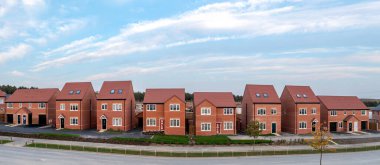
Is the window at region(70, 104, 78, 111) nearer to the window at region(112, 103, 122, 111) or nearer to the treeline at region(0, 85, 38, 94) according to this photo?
the window at region(112, 103, 122, 111)

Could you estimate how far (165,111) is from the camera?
48.7 meters

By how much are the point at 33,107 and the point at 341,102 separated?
52834 mm

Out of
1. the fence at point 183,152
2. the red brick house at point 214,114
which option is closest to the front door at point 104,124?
the fence at point 183,152

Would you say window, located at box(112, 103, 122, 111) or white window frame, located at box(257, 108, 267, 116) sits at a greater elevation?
window, located at box(112, 103, 122, 111)

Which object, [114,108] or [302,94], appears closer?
[114,108]

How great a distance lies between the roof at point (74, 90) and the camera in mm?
53787

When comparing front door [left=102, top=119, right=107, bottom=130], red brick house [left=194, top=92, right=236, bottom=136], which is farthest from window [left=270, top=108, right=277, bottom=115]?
front door [left=102, top=119, right=107, bottom=130]

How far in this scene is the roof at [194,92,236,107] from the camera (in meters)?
50.0

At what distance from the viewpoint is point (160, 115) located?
49875 millimetres

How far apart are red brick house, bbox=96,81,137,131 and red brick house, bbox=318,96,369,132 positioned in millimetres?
32187

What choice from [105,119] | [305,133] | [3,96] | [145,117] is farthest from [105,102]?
[305,133]

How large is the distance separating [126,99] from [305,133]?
92.4 feet

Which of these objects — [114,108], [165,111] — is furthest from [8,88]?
[165,111]

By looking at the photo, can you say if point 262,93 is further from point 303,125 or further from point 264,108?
point 303,125
